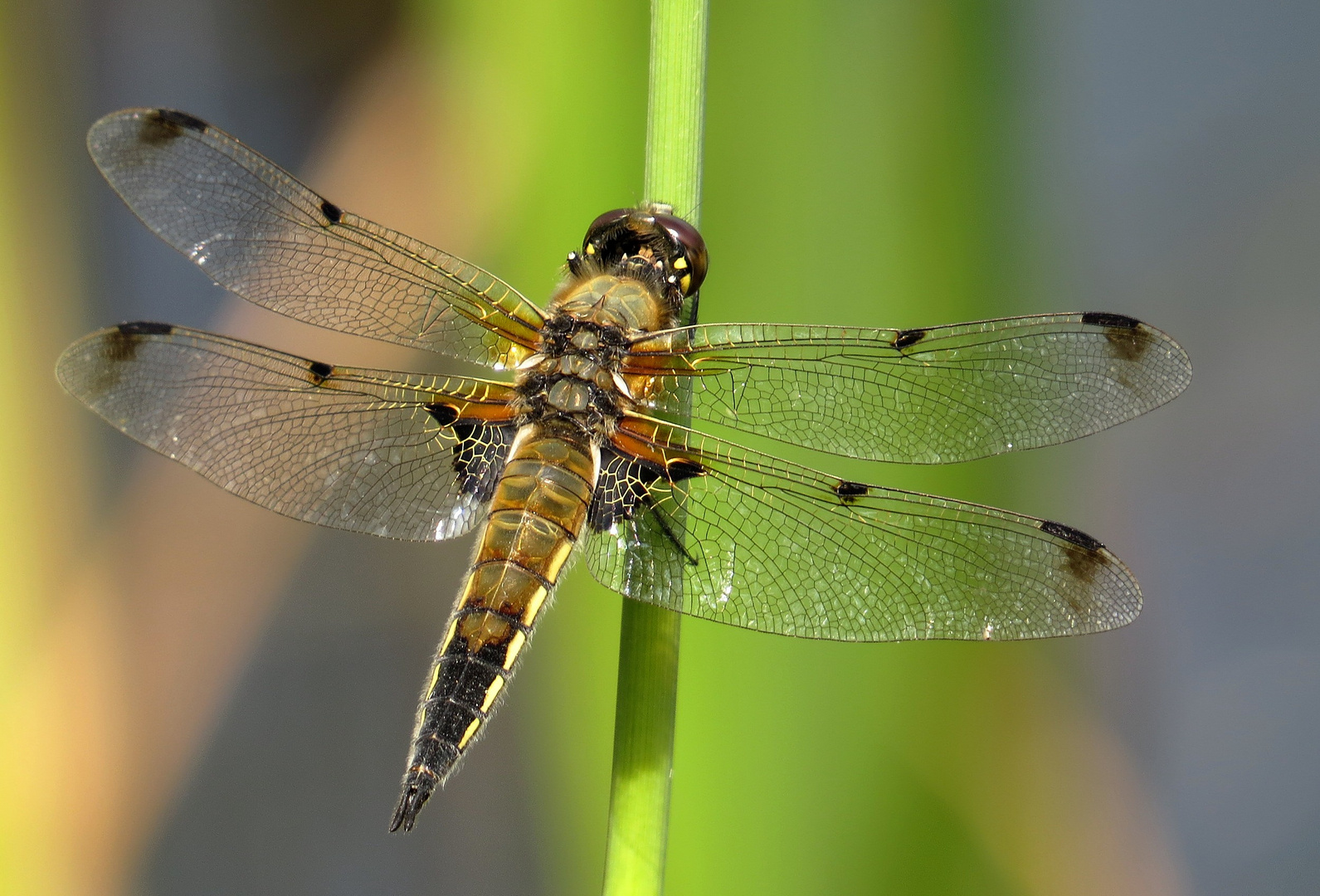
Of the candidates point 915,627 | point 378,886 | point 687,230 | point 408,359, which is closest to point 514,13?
point 687,230

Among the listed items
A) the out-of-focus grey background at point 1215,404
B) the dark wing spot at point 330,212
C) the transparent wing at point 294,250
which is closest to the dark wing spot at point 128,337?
the transparent wing at point 294,250

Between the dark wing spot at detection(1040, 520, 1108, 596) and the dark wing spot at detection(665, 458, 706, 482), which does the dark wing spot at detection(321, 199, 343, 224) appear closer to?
the dark wing spot at detection(665, 458, 706, 482)

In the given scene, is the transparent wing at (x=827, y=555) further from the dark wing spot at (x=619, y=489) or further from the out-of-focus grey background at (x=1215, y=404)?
the out-of-focus grey background at (x=1215, y=404)

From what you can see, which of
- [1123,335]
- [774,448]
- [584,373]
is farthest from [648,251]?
[1123,335]

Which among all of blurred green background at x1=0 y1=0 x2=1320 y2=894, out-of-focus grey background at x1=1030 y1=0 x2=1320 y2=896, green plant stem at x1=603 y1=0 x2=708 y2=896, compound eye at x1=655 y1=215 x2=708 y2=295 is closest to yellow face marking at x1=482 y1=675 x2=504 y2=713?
green plant stem at x1=603 y1=0 x2=708 y2=896

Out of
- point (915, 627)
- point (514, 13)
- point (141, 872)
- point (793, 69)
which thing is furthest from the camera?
point (141, 872)

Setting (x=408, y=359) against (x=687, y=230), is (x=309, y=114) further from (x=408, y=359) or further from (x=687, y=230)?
(x=687, y=230)

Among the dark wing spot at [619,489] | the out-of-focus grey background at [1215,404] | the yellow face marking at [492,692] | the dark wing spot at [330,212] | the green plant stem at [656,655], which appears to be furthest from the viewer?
the out-of-focus grey background at [1215,404]

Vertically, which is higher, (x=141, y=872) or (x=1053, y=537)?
(x=1053, y=537)
